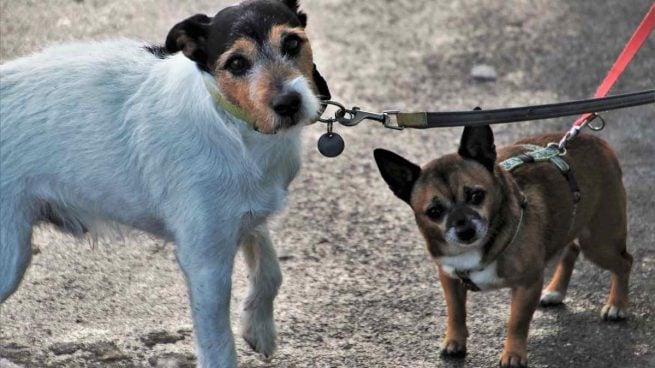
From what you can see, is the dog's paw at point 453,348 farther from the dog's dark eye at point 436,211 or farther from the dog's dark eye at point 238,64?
the dog's dark eye at point 238,64

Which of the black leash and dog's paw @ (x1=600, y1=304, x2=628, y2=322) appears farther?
dog's paw @ (x1=600, y1=304, x2=628, y2=322)

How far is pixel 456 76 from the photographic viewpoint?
7.21 meters

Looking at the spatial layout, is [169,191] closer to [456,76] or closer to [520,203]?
[520,203]

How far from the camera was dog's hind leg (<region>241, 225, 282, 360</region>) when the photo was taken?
14.6 ft

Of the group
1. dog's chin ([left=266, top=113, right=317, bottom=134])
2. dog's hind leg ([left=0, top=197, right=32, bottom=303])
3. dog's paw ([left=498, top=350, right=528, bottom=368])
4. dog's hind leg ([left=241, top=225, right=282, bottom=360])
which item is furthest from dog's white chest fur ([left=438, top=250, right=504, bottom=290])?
dog's hind leg ([left=0, top=197, right=32, bottom=303])

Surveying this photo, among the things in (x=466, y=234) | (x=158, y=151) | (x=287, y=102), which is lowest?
(x=466, y=234)

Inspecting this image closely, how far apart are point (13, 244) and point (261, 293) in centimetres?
99

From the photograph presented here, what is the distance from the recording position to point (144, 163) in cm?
396

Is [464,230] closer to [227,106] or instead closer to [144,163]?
[227,106]

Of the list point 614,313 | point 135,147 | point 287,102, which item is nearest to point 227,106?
point 287,102

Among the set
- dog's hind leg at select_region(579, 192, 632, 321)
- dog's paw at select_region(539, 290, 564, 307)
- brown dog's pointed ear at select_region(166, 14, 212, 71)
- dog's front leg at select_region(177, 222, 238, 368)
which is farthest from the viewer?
dog's paw at select_region(539, 290, 564, 307)

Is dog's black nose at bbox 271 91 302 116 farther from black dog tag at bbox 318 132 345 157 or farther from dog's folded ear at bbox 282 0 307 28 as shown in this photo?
black dog tag at bbox 318 132 345 157

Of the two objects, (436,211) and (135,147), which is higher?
(135,147)

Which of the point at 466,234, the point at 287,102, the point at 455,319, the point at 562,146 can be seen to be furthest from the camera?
the point at 562,146
